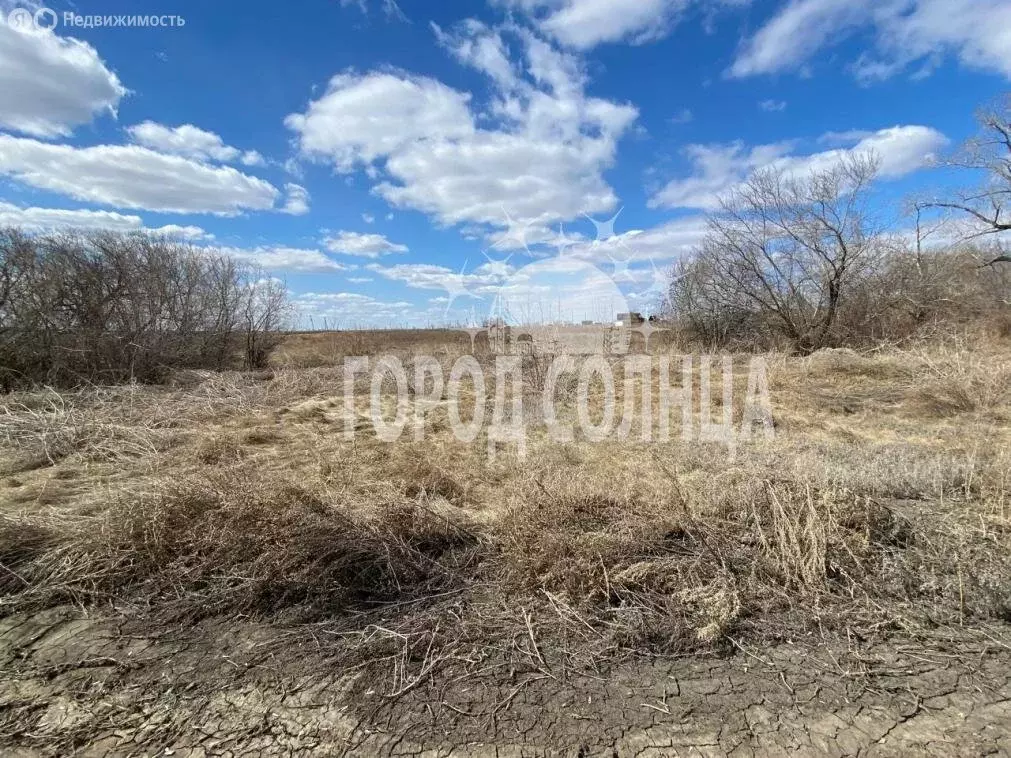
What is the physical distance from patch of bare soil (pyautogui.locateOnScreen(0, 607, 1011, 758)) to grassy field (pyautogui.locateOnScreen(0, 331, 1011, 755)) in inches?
0.6

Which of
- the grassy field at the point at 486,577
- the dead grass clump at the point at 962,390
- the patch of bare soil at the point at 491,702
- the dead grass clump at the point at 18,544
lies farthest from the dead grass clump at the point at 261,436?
the dead grass clump at the point at 962,390

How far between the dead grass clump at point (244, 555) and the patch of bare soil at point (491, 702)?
27 cm

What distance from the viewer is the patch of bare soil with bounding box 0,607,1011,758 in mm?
1614

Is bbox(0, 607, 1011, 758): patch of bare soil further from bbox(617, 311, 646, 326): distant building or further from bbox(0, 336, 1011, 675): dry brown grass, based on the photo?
bbox(617, 311, 646, 326): distant building

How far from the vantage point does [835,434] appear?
5.55 metres

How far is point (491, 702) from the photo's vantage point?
180 cm

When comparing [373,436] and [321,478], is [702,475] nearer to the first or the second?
[321,478]

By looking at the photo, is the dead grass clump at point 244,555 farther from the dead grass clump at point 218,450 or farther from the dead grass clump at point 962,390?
the dead grass clump at point 962,390

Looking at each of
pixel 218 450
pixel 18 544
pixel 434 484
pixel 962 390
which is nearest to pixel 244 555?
pixel 18 544

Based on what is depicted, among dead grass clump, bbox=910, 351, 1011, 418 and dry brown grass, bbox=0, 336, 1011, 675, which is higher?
dead grass clump, bbox=910, 351, 1011, 418

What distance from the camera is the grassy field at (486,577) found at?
1892 millimetres

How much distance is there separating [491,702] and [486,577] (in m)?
0.82

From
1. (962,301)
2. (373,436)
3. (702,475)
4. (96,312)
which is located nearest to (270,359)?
(96,312)

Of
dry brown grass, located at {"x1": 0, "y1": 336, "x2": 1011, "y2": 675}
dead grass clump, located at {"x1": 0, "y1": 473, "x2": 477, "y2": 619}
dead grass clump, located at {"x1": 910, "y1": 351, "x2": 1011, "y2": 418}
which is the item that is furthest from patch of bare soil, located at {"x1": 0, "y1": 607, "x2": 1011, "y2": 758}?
dead grass clump, located at {"x1": 910, "y1": 351, "x2": 1011, "y2": 418}
